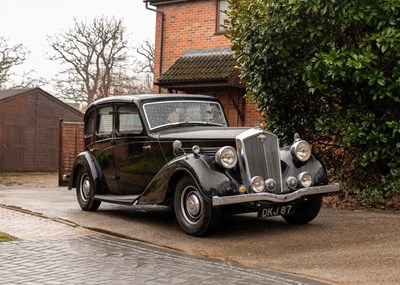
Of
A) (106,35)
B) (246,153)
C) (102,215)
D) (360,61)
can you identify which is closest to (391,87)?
(360,61)

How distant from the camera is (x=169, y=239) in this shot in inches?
304

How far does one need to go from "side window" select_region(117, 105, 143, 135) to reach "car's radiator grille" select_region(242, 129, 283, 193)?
2059 mm

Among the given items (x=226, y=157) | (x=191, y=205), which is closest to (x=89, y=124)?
(x=191, y=205)

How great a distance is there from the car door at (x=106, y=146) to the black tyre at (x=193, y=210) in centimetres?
203

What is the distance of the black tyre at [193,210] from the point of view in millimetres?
7527

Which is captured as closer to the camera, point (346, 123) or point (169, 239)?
point (169, 239)

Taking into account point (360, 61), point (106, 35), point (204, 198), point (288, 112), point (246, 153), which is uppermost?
point (106, 35)

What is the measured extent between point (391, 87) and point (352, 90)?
1143 millimetres

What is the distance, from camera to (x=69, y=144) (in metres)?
17.8

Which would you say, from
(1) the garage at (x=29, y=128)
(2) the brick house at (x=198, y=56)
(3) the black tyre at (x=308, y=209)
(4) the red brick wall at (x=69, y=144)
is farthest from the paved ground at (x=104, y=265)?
(1) the garage at (x=29, y=128)

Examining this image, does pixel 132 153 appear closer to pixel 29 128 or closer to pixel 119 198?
pixel 119 198

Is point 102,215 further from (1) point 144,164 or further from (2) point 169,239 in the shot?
(2) point 169,239

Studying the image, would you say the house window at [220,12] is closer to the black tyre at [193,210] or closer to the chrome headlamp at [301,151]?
the chrome headlamp at [301,151]

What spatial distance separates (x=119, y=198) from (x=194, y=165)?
2078 mm
